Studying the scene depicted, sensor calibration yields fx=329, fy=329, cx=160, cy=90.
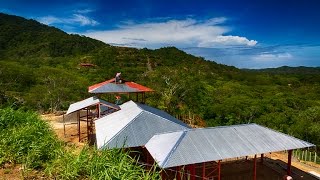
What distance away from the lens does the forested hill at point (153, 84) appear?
3341 centimetres

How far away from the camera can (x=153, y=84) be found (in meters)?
42.4

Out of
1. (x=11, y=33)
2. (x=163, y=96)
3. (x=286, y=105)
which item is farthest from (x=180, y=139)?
(x=11, y=33)

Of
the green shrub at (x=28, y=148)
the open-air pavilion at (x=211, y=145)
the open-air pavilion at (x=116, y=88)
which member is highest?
the open-air pavilion at (x=116, y=88)

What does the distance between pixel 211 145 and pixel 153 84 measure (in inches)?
1142

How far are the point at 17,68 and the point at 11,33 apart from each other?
45.4 metres

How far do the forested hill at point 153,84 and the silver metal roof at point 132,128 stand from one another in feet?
22.6

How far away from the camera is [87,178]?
7449 millimetres

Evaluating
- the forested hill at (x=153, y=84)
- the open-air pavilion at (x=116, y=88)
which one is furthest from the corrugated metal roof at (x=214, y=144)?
the forested hill at (x=153, y=84)

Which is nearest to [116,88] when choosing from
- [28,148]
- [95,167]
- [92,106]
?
[92,106]

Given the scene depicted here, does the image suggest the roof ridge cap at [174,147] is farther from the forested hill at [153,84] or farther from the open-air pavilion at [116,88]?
the forested hill at [153,84]

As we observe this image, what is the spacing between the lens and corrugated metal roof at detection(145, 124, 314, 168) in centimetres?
1280

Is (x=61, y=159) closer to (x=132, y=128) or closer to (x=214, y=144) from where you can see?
(x=214, y=144)

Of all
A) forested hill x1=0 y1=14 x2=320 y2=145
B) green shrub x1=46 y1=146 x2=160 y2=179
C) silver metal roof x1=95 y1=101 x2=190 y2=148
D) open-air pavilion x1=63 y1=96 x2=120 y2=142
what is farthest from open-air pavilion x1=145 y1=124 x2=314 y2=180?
forested hill x1=0 y1=14 x2=320 y2=145

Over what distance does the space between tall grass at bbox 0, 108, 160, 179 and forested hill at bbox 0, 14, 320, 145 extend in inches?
437
